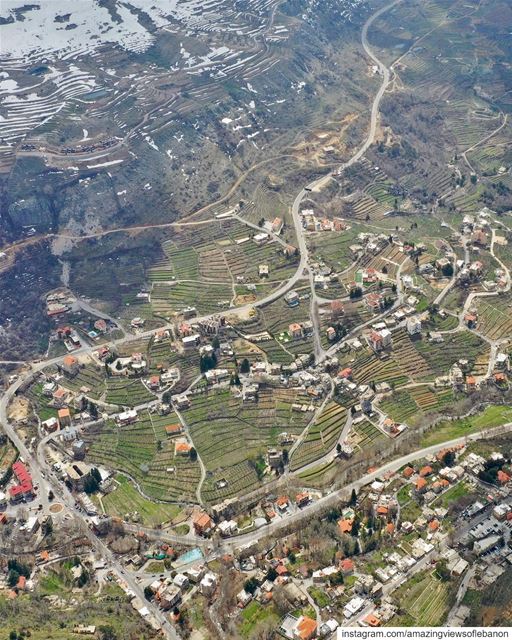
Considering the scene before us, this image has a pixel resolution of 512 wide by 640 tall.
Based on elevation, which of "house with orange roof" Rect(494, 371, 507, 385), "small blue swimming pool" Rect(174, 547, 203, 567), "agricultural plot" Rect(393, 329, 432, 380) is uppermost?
"small blue swimming pool" Rect(174, 547, 203, 567)

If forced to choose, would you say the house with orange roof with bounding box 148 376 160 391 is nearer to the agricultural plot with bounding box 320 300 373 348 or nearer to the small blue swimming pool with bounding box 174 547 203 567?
the agricultural plot with bounding box 320 300 373 348

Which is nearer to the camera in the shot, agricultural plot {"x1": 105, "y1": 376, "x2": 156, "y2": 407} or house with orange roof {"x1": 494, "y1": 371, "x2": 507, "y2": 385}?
agricultural plot {"x1": 105, "y1": 376, "x2": 156, "y2": 407}

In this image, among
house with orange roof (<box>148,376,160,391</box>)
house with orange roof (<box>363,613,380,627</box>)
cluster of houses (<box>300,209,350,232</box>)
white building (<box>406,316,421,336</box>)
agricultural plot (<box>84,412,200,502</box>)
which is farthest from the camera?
cluster of houses (<box>300,209,350,232</box>)

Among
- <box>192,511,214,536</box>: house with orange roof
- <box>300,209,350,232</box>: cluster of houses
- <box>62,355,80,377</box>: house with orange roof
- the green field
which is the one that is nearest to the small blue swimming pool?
<box>192,511,214,536</box>: house with orange roof

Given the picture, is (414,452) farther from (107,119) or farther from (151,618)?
(107,119)

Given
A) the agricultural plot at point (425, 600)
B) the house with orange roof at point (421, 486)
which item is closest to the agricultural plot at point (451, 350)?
the house with orange roof at point (421, 486)

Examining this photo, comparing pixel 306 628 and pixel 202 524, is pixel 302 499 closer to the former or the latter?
pixel 202 524
